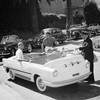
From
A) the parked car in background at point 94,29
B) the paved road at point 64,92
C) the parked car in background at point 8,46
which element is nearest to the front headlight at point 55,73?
the paved road at point 64,92

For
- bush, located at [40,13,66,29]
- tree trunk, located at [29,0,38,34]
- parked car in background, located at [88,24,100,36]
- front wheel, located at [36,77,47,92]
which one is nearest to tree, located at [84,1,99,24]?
bush, located at [40,13,66,29]

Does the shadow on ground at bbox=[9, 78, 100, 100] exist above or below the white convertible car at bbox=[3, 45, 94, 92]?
below

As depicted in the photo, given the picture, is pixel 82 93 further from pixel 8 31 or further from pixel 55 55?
pixel 8 31

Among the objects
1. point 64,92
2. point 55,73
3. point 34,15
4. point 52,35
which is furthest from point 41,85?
point 34,15

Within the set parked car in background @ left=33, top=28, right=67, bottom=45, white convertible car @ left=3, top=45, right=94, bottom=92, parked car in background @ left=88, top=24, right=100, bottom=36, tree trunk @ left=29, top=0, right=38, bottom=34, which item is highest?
tree trunk @ left=29, top=0, right=38, bottom=34

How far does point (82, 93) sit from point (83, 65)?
0.85m

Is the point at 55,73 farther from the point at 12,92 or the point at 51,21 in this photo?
the point at 51,21

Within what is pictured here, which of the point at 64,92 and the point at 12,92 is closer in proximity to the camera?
the point at 64,92

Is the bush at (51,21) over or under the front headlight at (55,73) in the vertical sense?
over

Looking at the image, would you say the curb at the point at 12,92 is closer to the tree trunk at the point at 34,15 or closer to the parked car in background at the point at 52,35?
the parked car in background at the point at 52,35

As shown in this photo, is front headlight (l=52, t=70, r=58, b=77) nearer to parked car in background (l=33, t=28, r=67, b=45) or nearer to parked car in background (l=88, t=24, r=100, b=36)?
parked car in background (l=33, t=28, r=67, b=45)

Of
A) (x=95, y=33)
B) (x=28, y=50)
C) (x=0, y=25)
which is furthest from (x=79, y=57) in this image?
(x=0, y=25)

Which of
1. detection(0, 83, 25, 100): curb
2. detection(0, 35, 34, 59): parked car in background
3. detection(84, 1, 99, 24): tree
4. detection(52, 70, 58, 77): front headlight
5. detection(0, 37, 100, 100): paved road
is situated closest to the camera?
detection(52, 70, 58, 77): front headlight

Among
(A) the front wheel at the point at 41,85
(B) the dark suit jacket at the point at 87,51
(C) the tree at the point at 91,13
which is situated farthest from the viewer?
(C) the tree at the point at 91,13
